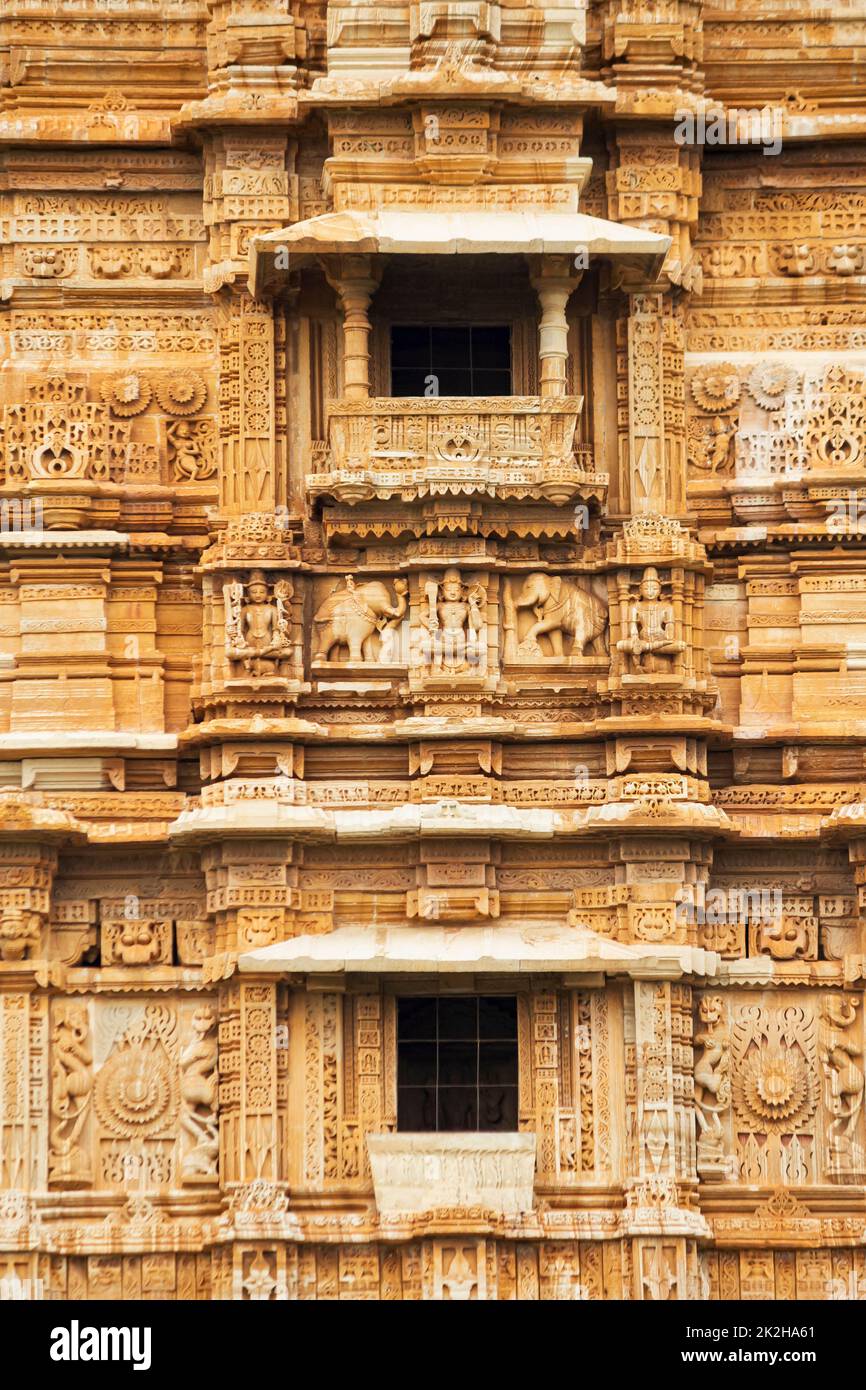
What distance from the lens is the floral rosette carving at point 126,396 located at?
28828 millimetres

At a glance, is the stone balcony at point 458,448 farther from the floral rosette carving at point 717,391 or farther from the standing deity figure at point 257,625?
the floral rosette carving at point 717,391

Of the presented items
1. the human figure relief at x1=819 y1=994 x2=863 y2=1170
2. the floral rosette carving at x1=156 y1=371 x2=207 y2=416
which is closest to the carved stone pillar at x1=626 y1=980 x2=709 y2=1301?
the human figure relief at x1=819 y1=994 x2=863 y2=1170

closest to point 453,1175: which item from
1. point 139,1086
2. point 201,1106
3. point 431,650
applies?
point 201,1106

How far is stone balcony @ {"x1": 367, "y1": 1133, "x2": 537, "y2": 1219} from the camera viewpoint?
27391 millimetres

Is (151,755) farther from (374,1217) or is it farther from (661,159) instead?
(661,159)

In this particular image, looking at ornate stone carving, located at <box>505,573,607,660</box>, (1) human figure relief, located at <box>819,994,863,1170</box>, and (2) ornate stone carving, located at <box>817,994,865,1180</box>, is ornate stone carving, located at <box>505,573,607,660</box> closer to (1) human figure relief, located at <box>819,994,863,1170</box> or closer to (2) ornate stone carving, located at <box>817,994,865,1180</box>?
(1) human figure relief, located at <box>819,994,863,1170</box>

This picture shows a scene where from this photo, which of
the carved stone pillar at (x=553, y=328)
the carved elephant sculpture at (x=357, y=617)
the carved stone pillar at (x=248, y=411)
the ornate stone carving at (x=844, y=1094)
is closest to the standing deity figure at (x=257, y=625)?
the carved elephant sculpture at (x=357, y=617)

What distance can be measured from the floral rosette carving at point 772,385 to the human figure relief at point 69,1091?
673 cm

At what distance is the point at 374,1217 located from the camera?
90.0 ft

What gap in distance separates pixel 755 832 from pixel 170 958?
4.31 metres

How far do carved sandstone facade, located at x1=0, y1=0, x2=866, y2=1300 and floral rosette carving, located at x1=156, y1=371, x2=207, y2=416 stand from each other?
0.07 m

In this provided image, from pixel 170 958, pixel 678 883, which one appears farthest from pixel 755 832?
pixel 170 958

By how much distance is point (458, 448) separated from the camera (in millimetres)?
28297

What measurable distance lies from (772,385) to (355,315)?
318 cm
